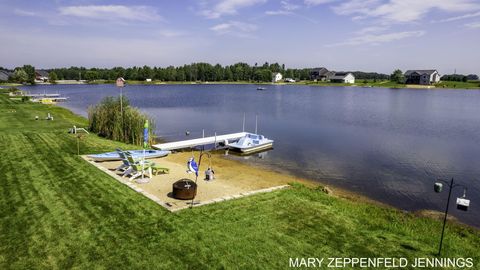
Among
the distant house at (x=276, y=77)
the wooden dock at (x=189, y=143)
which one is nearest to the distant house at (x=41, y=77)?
the distant house at (x=276, y=77)

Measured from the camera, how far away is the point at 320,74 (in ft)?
574

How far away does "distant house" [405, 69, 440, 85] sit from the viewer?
130875 mm

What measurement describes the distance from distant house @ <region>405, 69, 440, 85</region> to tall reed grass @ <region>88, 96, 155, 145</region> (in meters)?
135

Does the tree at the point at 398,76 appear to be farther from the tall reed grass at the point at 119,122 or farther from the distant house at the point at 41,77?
the distant house at the point at 41,77

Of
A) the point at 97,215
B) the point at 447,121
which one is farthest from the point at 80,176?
the point at 447,121

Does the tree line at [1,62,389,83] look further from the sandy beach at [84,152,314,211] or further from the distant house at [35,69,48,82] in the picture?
the sandy beach at [84,152,314,211]

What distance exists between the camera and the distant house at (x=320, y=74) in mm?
172163

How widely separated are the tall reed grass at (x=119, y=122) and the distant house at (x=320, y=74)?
158m

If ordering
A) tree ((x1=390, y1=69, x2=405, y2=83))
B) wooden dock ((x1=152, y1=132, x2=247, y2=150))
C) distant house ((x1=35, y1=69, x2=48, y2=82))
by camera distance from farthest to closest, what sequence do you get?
distant house ((x1=35, y1=69, x2=48, y2=82)) < tree ((x1=390, y1=69, x2=405, y2=83)) < wooden dock ((x1=152, y1=132, x2=247, y2=150))

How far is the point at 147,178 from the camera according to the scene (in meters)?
14.3

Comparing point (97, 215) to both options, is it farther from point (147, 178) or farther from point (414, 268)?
point (414, 268)

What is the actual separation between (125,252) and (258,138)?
65.5 ft

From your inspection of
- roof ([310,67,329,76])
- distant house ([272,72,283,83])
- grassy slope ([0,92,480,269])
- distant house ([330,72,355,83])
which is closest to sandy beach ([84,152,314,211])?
grassy slope ([0,92,480,269])

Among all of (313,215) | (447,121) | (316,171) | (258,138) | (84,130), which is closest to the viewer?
(313,215)
